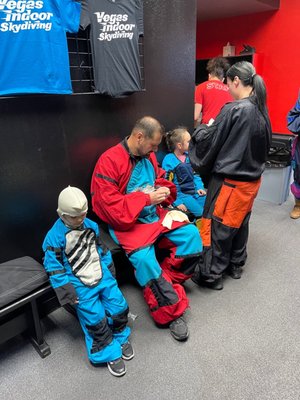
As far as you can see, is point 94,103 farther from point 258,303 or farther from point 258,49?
point 258,49

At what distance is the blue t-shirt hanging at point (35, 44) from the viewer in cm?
145

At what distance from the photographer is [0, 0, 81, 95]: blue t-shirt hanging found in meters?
1.45

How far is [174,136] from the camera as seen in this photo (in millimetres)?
2498

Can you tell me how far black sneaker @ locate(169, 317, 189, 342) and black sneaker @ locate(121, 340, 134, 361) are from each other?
255 mm

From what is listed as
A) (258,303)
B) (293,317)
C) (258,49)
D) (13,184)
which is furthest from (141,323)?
(258,49)

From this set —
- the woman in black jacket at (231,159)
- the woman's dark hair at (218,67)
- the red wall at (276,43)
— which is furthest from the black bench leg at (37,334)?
the red wall at (276,43)

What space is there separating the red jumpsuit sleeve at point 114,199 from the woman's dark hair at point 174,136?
0.81m

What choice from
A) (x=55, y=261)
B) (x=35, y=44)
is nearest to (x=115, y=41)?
(x=35, y=44)

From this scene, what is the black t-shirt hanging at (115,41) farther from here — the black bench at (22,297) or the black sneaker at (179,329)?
the black sneaker at (179,329)

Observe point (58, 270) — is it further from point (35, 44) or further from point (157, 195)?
point (35, 44)

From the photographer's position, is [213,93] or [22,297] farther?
[213,93]

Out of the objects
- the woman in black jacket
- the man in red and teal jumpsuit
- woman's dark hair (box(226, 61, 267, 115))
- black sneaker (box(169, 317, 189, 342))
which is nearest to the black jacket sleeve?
the woman in black jacket

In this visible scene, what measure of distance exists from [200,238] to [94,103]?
109 centimetres

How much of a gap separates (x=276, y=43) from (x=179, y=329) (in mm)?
4844
